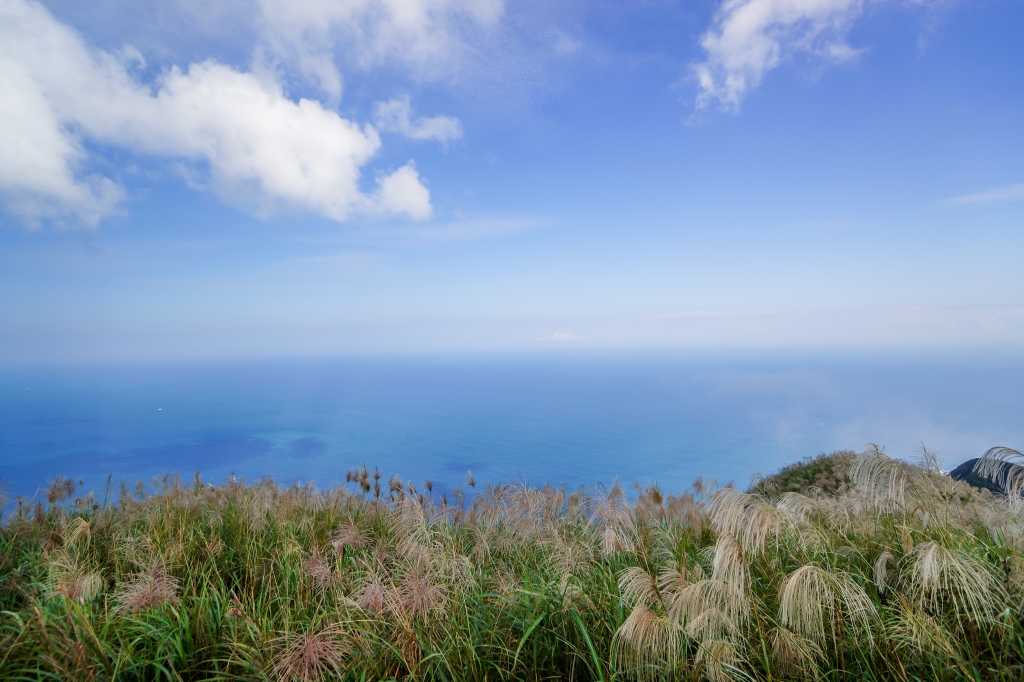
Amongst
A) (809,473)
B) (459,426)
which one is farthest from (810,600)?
(459,426)

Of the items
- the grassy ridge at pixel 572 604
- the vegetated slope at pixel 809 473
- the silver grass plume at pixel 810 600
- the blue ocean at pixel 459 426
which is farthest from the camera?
the blue ocean at pixel 459 426

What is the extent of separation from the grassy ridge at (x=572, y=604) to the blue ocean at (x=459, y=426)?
3921 millimetres

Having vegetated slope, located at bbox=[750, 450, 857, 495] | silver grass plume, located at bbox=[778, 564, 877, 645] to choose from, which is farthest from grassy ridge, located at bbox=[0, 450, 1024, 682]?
vegetated slope, located at bbox=[750, 450, 857, 495]

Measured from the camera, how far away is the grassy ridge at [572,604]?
1947 millimetres

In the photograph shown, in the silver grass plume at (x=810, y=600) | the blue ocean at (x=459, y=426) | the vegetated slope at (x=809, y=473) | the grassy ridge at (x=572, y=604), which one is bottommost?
the blue ocean at (x=459, y=426)

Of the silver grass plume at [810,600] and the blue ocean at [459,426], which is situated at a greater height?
the silver grass plume at [810,600]

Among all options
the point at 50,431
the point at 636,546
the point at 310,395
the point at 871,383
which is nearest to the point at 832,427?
the point at 871,383

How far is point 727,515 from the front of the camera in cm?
214

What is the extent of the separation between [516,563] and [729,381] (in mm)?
108714

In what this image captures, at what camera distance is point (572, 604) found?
2.40m

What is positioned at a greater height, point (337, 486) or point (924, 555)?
point (924, 555)

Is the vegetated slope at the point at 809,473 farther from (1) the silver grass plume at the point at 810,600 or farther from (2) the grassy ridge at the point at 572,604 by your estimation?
(1) the silver grass plume at the point at 810,600

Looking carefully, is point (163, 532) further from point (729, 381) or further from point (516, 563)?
point (729, 381)

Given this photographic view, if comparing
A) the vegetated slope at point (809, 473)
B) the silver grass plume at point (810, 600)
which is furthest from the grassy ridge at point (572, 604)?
the vegetated slope at point (809, 473)
